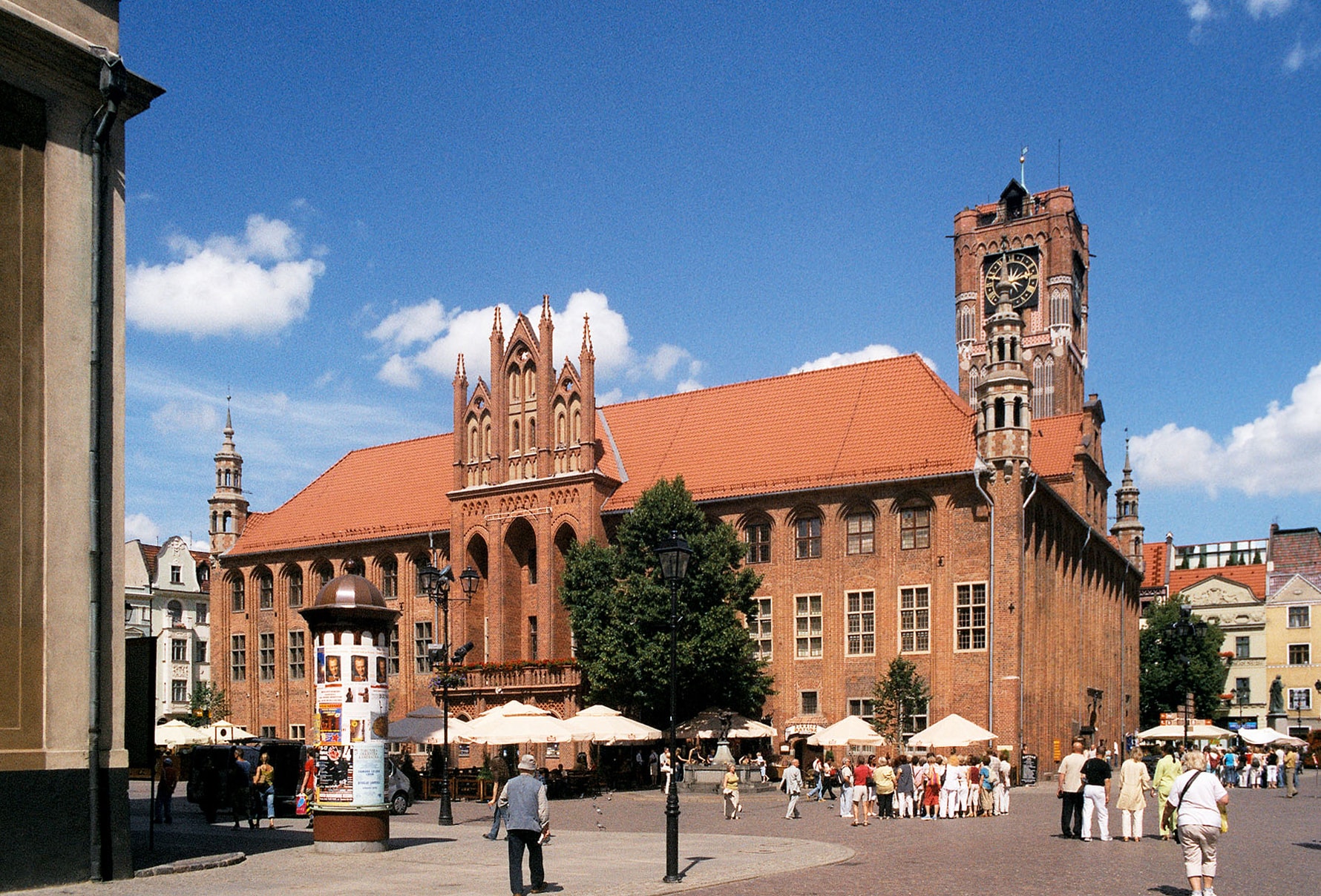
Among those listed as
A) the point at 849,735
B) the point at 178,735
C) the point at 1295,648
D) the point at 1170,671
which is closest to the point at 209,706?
the point at 178,735

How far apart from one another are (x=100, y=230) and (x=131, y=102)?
206cm

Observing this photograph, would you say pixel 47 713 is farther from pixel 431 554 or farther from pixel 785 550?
pixel 431 554

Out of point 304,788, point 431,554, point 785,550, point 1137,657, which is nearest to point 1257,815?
point 785,550

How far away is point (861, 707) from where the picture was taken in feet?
149

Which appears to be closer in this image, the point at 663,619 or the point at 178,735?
the point at 178,735

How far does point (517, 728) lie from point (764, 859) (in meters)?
15.7

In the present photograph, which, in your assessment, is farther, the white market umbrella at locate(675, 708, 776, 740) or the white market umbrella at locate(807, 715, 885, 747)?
the white market umbrella at locate(675, 708, 776, 740)

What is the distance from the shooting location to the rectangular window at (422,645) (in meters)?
56.3

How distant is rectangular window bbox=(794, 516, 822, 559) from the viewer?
4762cm

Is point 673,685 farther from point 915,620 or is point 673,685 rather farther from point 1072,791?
point 915,620

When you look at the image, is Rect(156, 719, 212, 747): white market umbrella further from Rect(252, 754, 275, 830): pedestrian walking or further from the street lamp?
the street lamp

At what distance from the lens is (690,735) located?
42.0 metres

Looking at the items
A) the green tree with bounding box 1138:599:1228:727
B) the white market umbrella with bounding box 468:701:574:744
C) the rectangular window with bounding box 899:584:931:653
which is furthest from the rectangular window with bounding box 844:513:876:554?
the green tree with bounding box 1138:599:1228:727

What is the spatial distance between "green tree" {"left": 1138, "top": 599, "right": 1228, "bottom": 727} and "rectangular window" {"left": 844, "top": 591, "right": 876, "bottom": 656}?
35.4 metres
